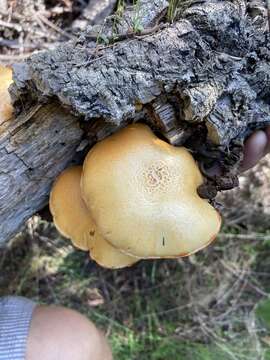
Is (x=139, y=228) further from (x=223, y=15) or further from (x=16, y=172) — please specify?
(x=223, y=15)

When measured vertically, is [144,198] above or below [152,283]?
above

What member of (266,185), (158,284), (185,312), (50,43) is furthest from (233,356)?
(50,43)

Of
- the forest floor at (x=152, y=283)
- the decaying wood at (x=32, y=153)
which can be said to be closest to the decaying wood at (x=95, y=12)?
the forest floor at (x=152, y=283)

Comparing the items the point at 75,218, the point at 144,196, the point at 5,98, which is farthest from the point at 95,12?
the point at 144,196

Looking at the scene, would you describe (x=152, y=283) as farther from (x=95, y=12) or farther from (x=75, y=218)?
(x=95, y=12)

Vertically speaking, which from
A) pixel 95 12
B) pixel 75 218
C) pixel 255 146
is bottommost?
pixel 255 146

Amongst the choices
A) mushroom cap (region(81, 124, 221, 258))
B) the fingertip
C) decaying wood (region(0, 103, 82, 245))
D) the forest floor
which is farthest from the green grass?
mushroom cap (region(81, 124, 221, 258))

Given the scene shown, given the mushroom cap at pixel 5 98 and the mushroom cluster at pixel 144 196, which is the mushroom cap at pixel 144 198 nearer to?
the mushroom cluster at pixel 144 196
